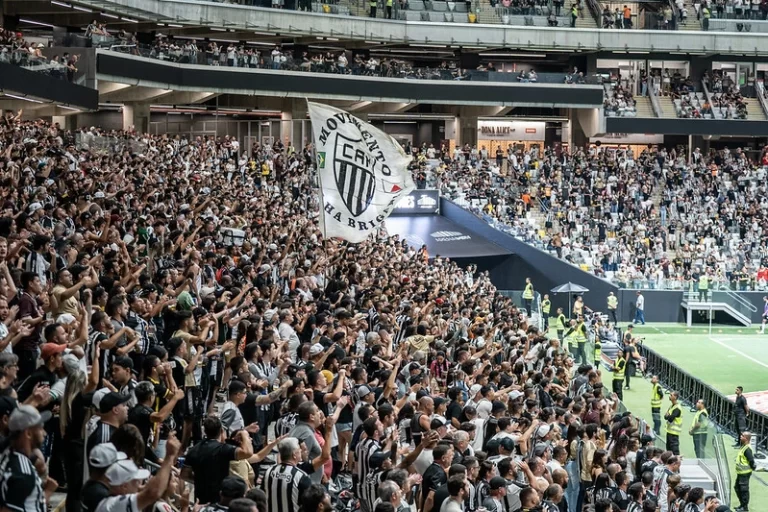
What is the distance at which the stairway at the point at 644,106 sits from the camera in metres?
54.7

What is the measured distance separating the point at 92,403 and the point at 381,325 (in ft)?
23.6

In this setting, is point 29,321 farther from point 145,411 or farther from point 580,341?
point 580,341

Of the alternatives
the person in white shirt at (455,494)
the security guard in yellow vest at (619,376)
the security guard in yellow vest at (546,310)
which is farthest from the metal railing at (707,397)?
the person in white shirt at (455,494)

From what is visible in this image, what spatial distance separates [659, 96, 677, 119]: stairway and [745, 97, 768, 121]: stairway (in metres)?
3.57

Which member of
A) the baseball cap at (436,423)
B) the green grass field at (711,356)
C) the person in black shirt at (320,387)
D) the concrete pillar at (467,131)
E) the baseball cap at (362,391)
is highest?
the concrete pillar at (467,131)

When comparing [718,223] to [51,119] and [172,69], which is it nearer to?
[172,69]

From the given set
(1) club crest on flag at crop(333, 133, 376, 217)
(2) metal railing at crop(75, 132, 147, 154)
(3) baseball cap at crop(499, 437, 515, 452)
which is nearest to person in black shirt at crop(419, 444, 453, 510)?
(3) baseball cap at crop(499, 437, 515, 452)

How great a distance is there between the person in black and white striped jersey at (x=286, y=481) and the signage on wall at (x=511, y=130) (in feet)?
169

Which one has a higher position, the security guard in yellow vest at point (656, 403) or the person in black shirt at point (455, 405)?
the person in black shirt at point (455, 405)

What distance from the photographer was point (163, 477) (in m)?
6.58

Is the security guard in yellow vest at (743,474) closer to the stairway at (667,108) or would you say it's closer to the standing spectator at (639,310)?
the standing spectator at (639,310)

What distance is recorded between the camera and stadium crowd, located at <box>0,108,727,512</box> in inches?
310

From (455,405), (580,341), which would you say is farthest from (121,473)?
(580,341)

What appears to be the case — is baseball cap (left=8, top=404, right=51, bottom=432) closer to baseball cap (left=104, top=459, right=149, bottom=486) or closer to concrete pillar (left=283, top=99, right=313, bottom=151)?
baseball cap (left=104, top=459, right=149, bottom=486)
